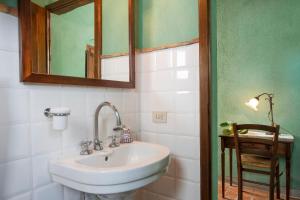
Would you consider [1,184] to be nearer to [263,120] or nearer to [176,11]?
[176,11]

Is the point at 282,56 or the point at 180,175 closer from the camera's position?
the point at 180,175

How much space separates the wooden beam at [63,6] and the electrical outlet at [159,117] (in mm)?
712

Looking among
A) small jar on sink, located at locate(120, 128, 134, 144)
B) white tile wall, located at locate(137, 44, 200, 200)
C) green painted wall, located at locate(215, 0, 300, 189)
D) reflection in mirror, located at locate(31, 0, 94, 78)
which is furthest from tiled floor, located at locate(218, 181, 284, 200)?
reflection in mirror, located at locate(31, 0, 94, 78)

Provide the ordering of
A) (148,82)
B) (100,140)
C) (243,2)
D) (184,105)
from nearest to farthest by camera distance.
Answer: (100,140)
(184,105)
(148,82)
(243,2)

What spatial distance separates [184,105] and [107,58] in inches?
20.1

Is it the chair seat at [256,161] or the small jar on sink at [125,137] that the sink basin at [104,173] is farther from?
the chair seat at [256,161]

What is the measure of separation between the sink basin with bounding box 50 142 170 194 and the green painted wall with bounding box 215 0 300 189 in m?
1.91

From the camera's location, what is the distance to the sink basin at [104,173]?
2.09 feet

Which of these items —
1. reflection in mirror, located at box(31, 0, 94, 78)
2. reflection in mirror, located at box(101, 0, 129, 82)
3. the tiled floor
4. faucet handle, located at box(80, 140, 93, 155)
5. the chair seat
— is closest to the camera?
reflection in mirror, located at box(31, 0, 94, 78)

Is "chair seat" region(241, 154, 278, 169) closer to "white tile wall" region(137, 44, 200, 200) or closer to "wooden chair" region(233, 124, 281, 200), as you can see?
"wooden chair" region(233, 124, 281, 200)

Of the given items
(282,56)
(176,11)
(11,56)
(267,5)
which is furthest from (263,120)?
Result: (11,56)

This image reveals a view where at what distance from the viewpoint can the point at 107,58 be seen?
114 cm

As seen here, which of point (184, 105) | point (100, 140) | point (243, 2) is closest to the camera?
point (100, 140)

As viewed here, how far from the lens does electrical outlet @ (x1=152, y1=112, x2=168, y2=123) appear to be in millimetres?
1199
